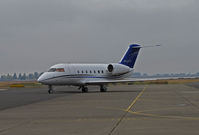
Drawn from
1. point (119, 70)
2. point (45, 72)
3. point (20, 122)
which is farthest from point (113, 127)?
point (119, 70)

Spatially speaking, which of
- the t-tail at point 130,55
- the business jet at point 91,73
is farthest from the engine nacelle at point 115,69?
the t-tail at point 130,55

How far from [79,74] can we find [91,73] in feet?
7.22

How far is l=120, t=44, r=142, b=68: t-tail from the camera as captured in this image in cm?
4741

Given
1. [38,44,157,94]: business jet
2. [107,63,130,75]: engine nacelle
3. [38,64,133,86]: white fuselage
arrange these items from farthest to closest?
[107,63,130,75]: engine nacelle < [38,44,157,94]: business jet < [38,64,133,86]: white fuselage

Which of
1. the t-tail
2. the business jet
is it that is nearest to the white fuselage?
the business jet

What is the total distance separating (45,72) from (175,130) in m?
29.7

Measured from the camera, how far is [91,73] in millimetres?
42875

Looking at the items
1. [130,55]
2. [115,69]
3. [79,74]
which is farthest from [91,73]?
[130,55]

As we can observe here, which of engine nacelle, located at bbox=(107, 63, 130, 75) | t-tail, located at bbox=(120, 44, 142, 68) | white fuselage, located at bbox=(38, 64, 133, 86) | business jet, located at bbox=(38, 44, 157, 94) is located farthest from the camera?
t-tail, located at bbox=(120, 44, 142, 68)

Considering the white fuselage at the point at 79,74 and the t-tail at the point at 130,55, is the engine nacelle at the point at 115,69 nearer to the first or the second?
the white fuselage at the point at 79,74

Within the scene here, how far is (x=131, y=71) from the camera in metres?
47.7

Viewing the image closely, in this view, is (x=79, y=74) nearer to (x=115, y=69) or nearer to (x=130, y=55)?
(x=115, y=69)

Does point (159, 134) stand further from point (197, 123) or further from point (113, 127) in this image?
point (197, 123)

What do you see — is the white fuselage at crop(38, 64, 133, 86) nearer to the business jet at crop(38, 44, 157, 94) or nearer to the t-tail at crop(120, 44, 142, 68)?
the business jet at crop(38, 44, 157, 94)
